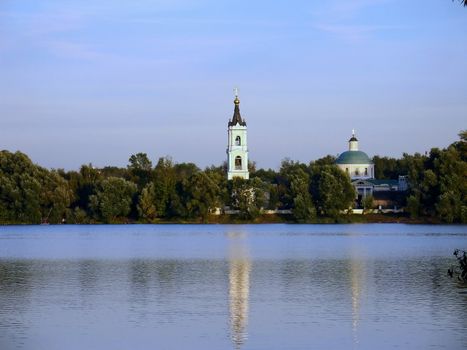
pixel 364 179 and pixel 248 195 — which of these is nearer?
pixel 248 195

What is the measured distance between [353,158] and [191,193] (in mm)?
42719

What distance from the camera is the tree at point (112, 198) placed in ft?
330

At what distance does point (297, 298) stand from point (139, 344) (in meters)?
9.14

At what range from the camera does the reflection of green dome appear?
5507 inches

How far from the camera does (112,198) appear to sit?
10069 cm

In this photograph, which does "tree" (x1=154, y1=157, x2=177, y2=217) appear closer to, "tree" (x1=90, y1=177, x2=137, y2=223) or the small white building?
"tree" (x1=90, y1=177, x2=137, y2=223)

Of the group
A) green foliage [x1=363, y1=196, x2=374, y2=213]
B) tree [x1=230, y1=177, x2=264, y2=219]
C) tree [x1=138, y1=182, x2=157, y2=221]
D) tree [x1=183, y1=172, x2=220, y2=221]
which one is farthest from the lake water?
green foliage [x1=363, y1=196, x2=374, y2=213]

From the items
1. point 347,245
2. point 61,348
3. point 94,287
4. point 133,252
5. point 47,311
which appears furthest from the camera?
point 347,245

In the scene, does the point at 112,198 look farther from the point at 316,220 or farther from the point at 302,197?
the point at 316,220

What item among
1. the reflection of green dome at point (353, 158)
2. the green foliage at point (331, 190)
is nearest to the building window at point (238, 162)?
the reflection of green dome at point (353, 158)

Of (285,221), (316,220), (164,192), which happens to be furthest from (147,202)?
(285,221)

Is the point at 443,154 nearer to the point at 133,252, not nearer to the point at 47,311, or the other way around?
the point at 133,252

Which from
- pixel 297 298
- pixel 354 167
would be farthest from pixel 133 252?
pixel 354 167

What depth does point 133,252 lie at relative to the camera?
55.8 meters
